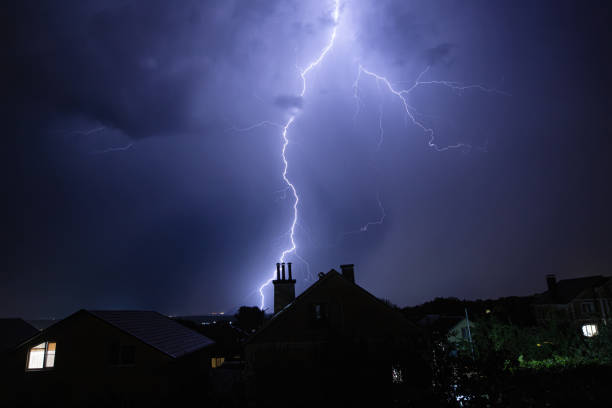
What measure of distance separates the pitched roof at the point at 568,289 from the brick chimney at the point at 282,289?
35282 mm

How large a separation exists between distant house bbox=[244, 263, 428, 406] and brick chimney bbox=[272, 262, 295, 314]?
3.75 meters

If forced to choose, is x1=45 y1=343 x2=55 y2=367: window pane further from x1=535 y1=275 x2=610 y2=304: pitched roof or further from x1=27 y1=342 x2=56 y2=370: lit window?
x1=535 y1=275 x2=610 y2=304: pitched roof

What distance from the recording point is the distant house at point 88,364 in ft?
47.8

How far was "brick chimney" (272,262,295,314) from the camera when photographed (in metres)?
19.2

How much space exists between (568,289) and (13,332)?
60.0 m

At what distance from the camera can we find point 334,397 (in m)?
5.98

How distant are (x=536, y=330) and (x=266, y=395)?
58.0 feet

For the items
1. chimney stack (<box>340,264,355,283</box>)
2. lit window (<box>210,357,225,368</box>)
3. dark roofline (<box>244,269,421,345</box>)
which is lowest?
lit window (<box>210,357,225,368</box>)

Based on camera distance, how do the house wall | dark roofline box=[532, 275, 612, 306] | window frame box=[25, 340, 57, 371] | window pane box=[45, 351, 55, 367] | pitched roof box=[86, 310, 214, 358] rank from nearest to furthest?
window frame box=[25, 340, 57, 371] → window pane box=[45, 351, 55, 367] → pitched roof box=[86, 310, 214, 358] → the house wall → dark roofline box=[532, 275, 612, 306]

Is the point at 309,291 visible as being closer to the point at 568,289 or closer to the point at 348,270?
the point at 348,270

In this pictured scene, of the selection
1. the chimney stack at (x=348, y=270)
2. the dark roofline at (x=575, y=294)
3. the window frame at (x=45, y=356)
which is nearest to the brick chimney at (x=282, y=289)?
the chimney stack at (x=348, y=270)

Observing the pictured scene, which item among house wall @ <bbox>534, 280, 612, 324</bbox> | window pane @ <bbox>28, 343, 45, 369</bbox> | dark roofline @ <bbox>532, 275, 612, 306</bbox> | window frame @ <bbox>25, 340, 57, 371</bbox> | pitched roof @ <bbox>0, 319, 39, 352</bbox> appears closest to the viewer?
window frame @ <bbox>25, 340, 57, 371</bbox>

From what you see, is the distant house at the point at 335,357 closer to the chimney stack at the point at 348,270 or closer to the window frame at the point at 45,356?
the chimney stack at the point at 348,270

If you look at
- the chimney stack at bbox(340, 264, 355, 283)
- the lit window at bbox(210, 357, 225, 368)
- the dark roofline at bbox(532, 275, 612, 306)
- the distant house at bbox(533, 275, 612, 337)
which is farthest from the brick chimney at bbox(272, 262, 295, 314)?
the dark roofline at bbox(532, 275, 612, 306)
